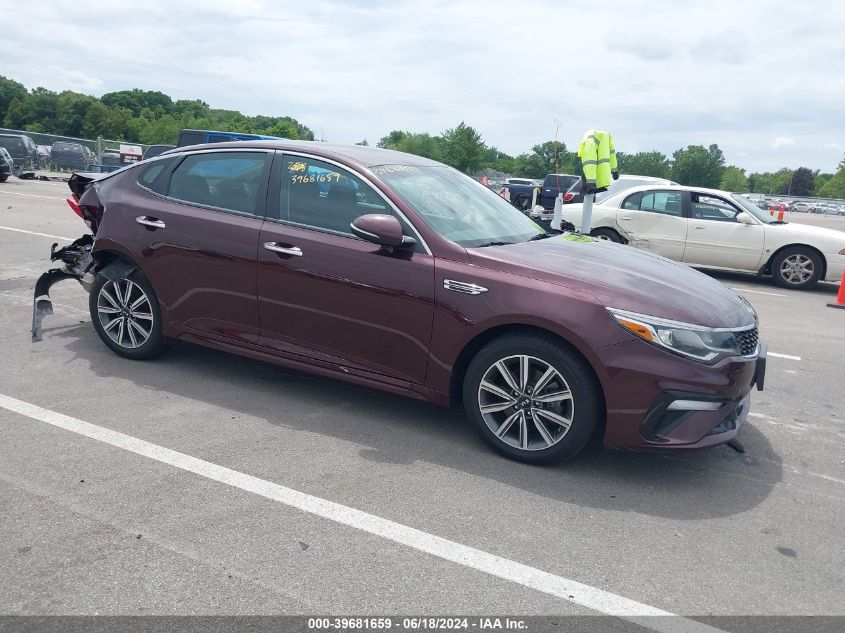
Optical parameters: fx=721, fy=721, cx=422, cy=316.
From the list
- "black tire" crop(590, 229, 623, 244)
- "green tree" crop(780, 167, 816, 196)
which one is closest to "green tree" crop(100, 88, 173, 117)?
"green tree" crop(780, 167, 816, 196)

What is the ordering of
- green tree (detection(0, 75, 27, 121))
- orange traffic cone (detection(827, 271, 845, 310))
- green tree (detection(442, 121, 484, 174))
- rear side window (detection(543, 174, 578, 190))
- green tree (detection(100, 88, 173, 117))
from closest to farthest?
1. orange traffic cone (detection(827, 271, 845, 310))
2. rear side window (detection(543, 174, 578, 190))
3. green tree (detection(442, 121, 484, 174))
4. green tree (detection(0, 75, 27, 121))
5. green tree (detection(100, 88, 173, 117))

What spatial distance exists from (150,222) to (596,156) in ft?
25.9

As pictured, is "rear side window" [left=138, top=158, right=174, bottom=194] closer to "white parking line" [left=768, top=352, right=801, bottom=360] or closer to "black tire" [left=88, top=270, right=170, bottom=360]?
"black tire" [left=88, top=270, right=170, bottom=360]

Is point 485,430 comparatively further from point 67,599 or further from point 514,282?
point 67,599

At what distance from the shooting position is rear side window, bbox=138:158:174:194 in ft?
17.5

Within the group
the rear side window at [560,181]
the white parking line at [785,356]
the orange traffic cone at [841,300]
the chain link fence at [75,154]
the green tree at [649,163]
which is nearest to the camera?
the white parking line at [785,356]

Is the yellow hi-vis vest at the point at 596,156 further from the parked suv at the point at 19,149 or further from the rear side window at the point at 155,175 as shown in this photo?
the parked suv at the point at 19,149

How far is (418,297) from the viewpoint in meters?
4.19

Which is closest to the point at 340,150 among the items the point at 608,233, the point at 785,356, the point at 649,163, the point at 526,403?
the point at 526,403

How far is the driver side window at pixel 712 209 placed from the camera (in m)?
11.9

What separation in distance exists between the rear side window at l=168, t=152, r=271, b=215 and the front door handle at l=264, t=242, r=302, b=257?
30cm

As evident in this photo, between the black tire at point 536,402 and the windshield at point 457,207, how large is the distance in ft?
2.52

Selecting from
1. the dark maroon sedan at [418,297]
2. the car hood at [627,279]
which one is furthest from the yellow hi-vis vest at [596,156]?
the car hood at [627,279]

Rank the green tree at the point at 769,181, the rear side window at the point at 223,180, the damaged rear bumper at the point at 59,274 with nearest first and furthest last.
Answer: the rear side window at the point at 223,180, the damaged rear bumper at the point at 59,274, the green tree at the point at 769,181
